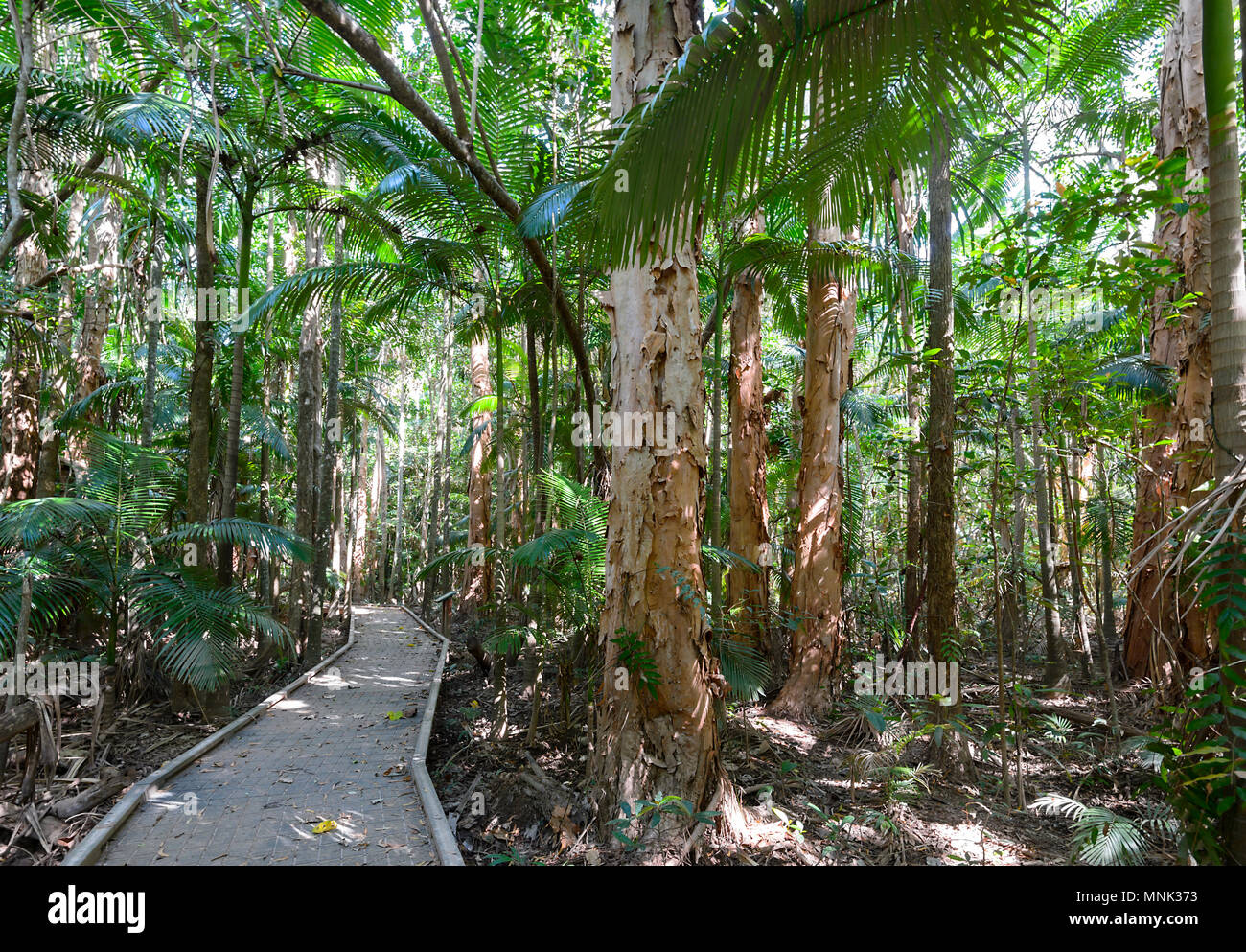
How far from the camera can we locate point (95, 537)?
20.1 feet

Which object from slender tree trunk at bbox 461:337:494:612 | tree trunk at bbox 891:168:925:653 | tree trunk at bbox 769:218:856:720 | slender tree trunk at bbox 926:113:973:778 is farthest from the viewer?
slender tree trunk at bbox 461:337:494:612

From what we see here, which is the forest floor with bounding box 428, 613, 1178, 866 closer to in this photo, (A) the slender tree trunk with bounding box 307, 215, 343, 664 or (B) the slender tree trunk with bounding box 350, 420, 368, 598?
(A) the slender tree trunk with bounding box 307, 215, 343, 664

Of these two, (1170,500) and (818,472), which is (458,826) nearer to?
(818,472)

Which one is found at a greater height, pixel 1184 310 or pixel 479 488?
pixel 1184 310

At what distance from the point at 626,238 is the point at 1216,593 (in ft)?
6.65

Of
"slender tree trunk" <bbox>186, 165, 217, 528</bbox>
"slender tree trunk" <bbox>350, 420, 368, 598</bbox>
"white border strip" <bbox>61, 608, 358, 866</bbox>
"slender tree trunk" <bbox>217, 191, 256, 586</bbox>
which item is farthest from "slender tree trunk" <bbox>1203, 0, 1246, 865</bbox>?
"slender tree trunk" <bbox>350, 420, 368, 598</bbox>

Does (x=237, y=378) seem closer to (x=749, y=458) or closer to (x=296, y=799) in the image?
(x=296, y=799)

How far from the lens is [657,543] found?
402 centimetres

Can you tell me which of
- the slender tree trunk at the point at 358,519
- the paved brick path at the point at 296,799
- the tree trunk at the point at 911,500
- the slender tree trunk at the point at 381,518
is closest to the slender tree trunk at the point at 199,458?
the paved brick path at the point at 296,799

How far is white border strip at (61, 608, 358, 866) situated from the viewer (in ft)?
12.2

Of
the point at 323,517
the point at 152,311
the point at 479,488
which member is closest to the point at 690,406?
the point at 152,311

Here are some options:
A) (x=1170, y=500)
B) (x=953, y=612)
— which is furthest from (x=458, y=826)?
(x=1170, y=500)

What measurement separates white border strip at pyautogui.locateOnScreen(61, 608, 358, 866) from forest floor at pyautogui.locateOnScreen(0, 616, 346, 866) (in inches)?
5.5

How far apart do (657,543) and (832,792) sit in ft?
8.47
